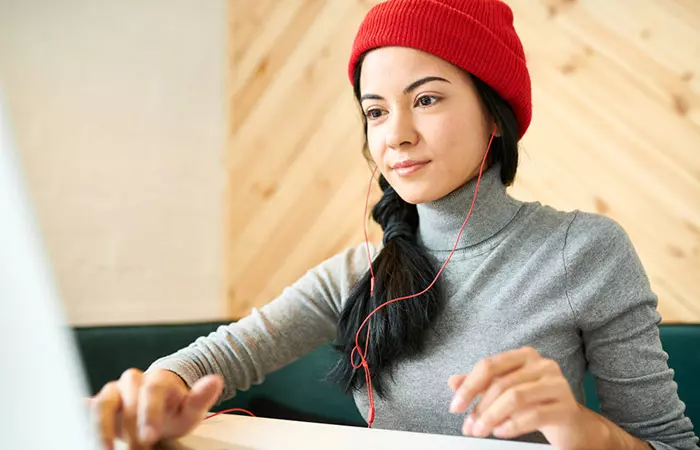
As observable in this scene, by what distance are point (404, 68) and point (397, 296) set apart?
1.20 ft

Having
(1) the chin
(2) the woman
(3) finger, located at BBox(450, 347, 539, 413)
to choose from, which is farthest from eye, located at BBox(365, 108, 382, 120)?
(3) finger, located at BBox(450, 347, 539, 413)

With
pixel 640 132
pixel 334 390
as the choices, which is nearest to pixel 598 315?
pixel 334 390

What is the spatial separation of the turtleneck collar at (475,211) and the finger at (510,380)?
410 mm

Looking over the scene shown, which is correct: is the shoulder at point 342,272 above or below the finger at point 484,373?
below

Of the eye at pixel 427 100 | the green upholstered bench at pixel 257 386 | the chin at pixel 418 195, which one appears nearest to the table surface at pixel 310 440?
the chin at pixel 418 195

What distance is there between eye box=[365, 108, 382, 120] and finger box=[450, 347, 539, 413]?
49 centimetres

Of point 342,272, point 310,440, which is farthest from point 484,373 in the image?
point 342,272

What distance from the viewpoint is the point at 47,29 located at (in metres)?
1.94

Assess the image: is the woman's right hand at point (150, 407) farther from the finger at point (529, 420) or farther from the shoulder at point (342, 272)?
the shoulder at point (342, 272)

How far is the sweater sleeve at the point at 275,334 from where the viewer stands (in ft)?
3.33

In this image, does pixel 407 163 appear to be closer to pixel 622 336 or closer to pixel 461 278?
pixel 461 278

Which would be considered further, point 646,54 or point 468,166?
point 646,54

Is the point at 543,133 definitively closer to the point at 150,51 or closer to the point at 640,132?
the point at 640,132

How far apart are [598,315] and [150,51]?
1.76m
